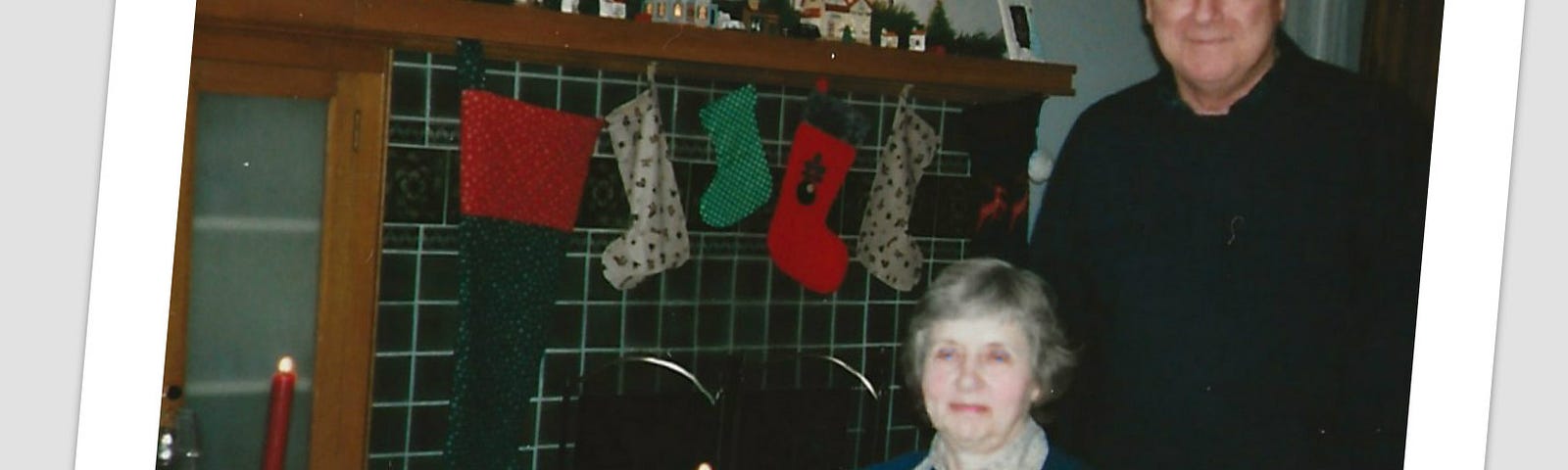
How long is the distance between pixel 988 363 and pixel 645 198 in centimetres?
30

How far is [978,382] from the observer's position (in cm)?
99

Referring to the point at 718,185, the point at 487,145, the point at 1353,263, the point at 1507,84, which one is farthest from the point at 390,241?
the point at 1507,84

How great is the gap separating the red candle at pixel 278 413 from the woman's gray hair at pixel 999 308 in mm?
485

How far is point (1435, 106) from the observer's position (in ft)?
3.25

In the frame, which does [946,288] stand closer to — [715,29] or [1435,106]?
[715,29]

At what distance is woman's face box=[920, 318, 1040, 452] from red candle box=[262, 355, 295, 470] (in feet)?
1.63

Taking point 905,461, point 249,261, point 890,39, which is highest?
point 890,39

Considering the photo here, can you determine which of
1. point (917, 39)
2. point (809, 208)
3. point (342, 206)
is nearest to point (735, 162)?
point (809, 208)

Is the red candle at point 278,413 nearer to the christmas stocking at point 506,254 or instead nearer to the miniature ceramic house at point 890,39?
the christmas stocking at point 506,254

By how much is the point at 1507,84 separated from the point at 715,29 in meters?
0.61

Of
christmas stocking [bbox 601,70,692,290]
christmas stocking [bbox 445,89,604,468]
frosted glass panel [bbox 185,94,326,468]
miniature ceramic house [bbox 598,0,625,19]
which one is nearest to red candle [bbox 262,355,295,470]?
frosted glass panel [bbox 185,94,326,468]

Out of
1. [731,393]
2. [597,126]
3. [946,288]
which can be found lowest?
[731,393]

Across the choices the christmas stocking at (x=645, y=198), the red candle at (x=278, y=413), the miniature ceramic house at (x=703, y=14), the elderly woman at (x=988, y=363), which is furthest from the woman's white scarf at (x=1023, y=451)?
the red candle at (x=278, y=413)

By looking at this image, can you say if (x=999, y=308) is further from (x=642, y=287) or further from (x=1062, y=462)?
(x=642, y=287)
